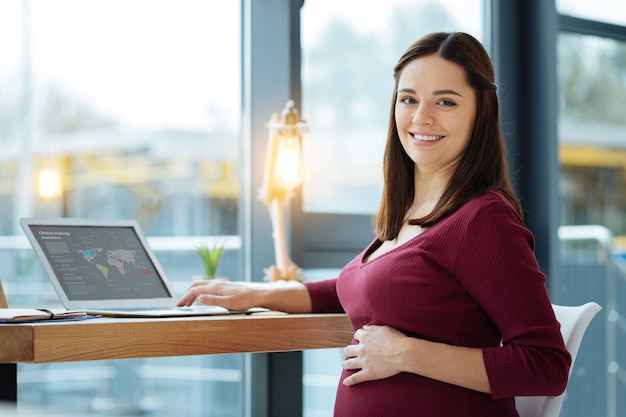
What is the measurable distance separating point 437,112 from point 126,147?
4.54 feet

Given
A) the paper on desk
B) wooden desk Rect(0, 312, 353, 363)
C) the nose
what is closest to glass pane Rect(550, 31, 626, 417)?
wooden desk Rect(0, 312, 353, 363)

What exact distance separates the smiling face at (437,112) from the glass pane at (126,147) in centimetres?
129

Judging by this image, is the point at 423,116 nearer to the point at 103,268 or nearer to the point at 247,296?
the point at 247,296

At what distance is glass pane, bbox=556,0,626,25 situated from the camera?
3867mm

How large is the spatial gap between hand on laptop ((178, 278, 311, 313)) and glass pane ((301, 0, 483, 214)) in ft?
3.44

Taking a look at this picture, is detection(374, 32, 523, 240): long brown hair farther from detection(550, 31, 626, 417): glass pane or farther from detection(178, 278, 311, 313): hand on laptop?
detection(550, 31, 626, 417): glass pane

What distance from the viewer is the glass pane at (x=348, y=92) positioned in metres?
3.29

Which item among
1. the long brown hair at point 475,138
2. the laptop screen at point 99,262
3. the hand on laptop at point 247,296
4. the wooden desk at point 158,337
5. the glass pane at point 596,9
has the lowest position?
the wooden desk at point 158,337

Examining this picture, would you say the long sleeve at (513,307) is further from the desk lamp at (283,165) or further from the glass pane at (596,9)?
the glass pane at (596,9)

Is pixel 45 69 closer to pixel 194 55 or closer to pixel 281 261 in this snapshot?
pixel 194 55

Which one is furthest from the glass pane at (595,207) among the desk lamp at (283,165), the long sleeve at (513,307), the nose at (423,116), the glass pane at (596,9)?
the long sleeve at (513,307)

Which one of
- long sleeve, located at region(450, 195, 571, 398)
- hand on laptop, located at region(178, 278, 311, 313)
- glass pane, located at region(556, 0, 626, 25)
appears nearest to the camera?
long sleeve, located at region(450, 195, 571, 398)

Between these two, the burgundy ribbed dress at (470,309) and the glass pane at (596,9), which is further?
the glass pane at (596,9)

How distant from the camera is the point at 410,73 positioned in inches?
74.2
